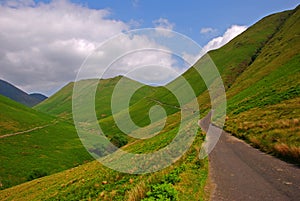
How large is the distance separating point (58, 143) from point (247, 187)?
500 ft

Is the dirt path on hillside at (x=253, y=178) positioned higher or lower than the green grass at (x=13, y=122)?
lower

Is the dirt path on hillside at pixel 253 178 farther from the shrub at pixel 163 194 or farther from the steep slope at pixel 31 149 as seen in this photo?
the steep slope at pixel 31 149

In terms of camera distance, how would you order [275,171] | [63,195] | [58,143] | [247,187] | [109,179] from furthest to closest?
[58,143]
[63,195]
[109,179]
[275,171]
[247,187]

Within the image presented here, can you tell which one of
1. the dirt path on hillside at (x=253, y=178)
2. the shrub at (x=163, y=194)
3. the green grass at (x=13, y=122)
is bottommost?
the dirt path on hillside at (x=253, y=178)

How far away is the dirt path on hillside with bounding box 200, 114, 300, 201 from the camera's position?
11952mm

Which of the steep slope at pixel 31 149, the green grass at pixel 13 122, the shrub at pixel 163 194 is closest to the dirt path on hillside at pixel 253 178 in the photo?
the shrub at pixel 163 194

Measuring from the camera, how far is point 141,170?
2377 centimetres

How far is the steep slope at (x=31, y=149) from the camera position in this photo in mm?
97688

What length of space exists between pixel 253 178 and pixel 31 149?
13292cm

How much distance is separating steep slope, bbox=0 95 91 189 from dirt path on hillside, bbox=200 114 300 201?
3385 inches

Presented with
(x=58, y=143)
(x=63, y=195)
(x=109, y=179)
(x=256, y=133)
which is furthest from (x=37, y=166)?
(x=256, y=133)

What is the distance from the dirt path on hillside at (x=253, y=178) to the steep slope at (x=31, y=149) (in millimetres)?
85991

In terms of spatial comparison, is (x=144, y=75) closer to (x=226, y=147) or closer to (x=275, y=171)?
(x=275, y=171)

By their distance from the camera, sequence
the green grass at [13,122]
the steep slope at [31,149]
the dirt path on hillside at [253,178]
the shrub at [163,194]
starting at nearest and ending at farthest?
the shrub at [163,194] < the dirt path on hillside at [253,178] < the steep slope at [31,149] < the green grass at [13,122]
